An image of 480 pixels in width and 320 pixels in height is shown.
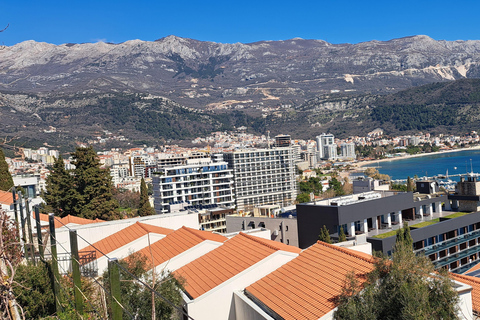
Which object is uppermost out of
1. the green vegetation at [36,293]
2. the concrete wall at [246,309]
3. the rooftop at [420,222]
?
the green vegetation at [36,293]

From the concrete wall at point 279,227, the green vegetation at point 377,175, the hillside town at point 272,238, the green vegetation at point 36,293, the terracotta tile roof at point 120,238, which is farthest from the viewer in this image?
the green vegetation at point 377,175

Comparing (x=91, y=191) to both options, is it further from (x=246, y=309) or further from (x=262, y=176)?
(x=262, y=176)

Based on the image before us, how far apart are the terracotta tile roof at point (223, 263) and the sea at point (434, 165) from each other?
58388 millimetres

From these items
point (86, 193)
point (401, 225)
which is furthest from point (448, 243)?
point (86, 193)

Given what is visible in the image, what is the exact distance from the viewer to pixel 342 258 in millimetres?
5707

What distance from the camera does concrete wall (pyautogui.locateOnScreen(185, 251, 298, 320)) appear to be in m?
5.70

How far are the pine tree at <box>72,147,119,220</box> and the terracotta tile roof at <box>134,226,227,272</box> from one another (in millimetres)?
7673

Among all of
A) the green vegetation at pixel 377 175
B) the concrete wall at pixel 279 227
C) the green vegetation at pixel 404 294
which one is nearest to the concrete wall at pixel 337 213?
the concrete wall at pixel 279 227

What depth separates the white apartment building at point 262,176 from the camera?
42.3 meters

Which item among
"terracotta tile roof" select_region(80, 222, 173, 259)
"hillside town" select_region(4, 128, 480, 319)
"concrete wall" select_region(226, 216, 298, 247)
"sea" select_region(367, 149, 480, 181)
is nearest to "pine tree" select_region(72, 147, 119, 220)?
"hillside town" select_region(4, 128, 480, 319)

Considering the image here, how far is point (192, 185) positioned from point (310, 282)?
93.6 ft

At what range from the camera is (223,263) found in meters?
6.77

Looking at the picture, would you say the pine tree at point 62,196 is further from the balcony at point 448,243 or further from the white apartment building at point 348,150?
the white apartment building at point 348,150

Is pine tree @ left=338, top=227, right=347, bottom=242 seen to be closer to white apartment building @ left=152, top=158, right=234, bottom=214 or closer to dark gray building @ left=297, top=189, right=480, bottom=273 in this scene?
dark gray building @ left=297, top=189, right=480, bottom=273
